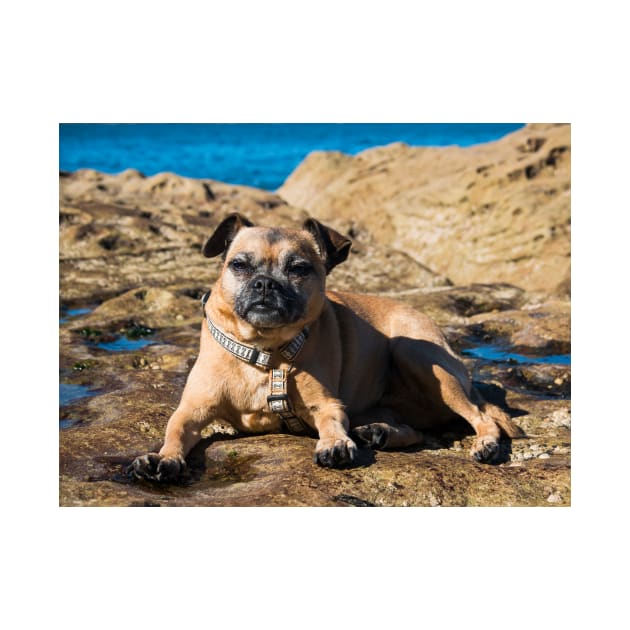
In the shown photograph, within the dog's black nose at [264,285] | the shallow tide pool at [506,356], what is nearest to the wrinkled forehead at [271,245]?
the dog's black nose at [264,285]

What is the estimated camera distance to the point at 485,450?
5.79 meters

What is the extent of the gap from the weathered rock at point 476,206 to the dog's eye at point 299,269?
11.0 metres

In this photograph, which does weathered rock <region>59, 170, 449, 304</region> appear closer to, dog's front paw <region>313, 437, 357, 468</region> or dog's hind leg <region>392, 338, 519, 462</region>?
dog's hind leg <region>392, 338, 519, 462</region>

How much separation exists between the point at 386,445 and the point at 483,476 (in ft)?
3.43

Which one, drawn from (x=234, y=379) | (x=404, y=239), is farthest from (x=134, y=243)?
(x=234, y=379)

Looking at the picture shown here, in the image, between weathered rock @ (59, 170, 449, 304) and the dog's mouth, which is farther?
weathered rock @ (59, 170, 449, 304)

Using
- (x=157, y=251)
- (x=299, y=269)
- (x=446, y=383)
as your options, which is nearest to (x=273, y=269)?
(x=299, y=269)

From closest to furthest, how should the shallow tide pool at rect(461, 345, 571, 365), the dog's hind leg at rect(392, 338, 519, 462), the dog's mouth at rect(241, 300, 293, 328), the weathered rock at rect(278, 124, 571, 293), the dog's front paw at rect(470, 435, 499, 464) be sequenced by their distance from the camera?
the dog's mouth at rect(241, 300, 293, 328)
the dog's front paw at rect(470, 435, 499, 464)
the dog's hind leg at rect(392, 338, 519, 462)
the shallow tide pool at rect(461, 345, 571, 365)
the weathered rock at rect(278, 124, 571, 293)

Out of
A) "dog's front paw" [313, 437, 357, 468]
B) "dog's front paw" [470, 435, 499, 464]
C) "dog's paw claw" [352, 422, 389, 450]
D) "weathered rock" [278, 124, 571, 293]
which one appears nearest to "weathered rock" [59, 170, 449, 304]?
"weathered rock" [278, 124, 571, 293]

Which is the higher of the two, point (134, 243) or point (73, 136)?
point (73, 136)

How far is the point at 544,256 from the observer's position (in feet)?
54.0

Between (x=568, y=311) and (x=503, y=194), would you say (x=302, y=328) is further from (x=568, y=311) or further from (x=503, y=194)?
(x=503, y=194)

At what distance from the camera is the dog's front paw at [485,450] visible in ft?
18.9

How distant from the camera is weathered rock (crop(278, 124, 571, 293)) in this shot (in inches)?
657
